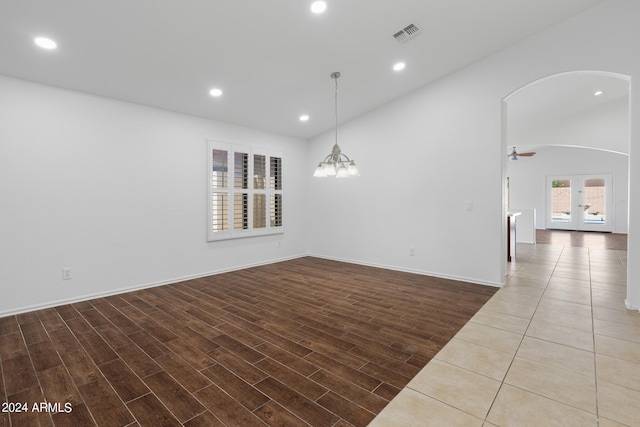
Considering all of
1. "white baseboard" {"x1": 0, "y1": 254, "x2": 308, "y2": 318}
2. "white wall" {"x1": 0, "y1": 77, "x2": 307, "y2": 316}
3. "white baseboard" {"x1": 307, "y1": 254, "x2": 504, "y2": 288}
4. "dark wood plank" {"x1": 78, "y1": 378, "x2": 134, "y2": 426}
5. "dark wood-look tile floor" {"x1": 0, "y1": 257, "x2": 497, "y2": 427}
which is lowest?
"dark wood plank" {"x1": 78, "y1": 378, "x2": 134, "y2": 426}

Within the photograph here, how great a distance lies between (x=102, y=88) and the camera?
12.4 feet

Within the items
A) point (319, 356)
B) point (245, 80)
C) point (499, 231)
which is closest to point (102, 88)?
point (245, 80)

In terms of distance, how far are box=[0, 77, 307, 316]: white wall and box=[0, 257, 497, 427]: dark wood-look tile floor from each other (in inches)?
15.5

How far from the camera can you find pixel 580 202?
11016 millimetres

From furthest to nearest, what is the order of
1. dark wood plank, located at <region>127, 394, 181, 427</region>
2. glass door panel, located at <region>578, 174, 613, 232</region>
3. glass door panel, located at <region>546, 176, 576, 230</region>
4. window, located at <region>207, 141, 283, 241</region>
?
glass door panel, located at <region>546, 176, 576, 230</region> → glass door panel, located at <region>578, 174, 613, 232</region> → window, located at <region>207, 141, 283, 241</region> → dark wood plank, located at <region>127, 394, 181, 427</region>

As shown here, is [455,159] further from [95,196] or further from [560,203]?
[560,203]

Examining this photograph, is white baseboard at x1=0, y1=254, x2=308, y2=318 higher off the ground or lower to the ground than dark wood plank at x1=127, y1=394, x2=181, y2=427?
higher

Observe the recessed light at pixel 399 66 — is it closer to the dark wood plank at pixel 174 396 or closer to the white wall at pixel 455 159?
the white wall at pixel 455 159

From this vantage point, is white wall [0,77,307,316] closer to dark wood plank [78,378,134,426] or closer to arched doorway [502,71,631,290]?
dark wood plank [78,378,134,426]

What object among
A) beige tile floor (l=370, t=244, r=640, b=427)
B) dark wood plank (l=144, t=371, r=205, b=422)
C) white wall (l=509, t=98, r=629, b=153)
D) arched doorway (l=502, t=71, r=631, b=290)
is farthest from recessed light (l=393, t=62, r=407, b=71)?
dark wood plank (l=144, t=371, r=205, b=422)

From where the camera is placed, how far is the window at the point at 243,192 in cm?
520

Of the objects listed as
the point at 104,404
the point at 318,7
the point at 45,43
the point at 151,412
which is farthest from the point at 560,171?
the point at 45,43

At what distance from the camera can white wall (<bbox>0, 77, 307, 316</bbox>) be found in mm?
3402

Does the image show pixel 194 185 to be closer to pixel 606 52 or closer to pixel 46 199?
pixel 46 199
